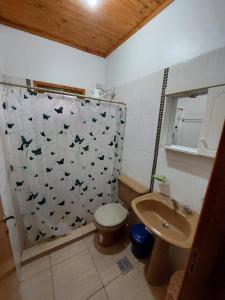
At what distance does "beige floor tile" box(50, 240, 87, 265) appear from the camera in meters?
1.47

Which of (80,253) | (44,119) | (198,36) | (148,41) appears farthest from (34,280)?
(148,41)

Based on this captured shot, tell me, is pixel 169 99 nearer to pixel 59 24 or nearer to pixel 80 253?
pixel 59 24

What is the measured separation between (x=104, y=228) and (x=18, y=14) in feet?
7.96

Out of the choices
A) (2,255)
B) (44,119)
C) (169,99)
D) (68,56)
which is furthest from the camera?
(68,56)

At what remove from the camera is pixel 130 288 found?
1226mm

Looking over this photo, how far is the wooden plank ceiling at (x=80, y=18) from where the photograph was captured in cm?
125

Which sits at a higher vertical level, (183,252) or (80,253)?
(183,252)

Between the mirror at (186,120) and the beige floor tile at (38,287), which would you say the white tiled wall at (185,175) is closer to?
the mirror at (186,120)

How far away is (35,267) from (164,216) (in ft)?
4.65

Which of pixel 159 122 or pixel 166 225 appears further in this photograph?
pixel 159 122

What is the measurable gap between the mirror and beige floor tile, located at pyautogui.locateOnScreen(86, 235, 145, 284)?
1342 millimetres

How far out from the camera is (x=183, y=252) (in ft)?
4.08

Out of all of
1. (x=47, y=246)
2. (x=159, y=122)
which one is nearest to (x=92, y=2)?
(x=159, y=122)

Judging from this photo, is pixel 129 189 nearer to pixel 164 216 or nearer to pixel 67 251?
pixel 164 216
